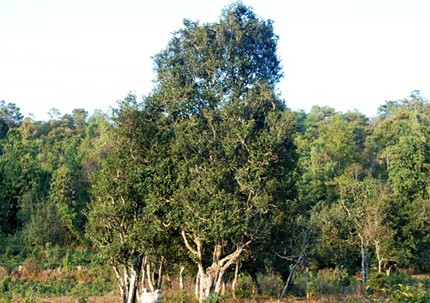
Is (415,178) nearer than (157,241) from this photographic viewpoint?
No

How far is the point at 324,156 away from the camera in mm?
49625

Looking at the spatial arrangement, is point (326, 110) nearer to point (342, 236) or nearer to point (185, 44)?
point (342, 236)

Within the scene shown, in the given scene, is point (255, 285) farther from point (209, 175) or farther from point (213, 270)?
point (209, 175)

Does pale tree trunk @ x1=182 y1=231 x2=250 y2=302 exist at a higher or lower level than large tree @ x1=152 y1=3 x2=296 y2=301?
lower

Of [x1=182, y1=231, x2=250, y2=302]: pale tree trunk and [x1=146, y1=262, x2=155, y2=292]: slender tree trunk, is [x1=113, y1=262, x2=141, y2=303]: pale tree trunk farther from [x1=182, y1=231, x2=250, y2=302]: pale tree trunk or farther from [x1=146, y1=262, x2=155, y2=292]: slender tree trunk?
[x1=182, y1=231, x2=250, y2=302]: pale tree trunk

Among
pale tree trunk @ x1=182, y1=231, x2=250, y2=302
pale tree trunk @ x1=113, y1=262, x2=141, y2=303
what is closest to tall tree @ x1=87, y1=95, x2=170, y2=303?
pale tree trunk @ x1=113, y1=262, x2=141, y2=303

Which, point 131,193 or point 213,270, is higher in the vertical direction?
point 131,193

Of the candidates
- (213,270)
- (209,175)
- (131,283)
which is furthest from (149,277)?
(209,175)

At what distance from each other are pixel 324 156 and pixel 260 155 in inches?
1451

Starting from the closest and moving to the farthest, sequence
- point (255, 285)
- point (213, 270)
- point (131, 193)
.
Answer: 1. point (213, 270)
2. point (131, 193)
3. point (255, 285)

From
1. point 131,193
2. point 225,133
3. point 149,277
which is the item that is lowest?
point 149,277

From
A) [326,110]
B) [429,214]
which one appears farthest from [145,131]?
[326,110]

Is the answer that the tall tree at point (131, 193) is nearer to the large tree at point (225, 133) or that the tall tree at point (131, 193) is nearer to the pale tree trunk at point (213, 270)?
the large tree at point (225, 133)

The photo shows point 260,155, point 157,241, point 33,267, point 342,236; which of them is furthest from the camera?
point 342,236
